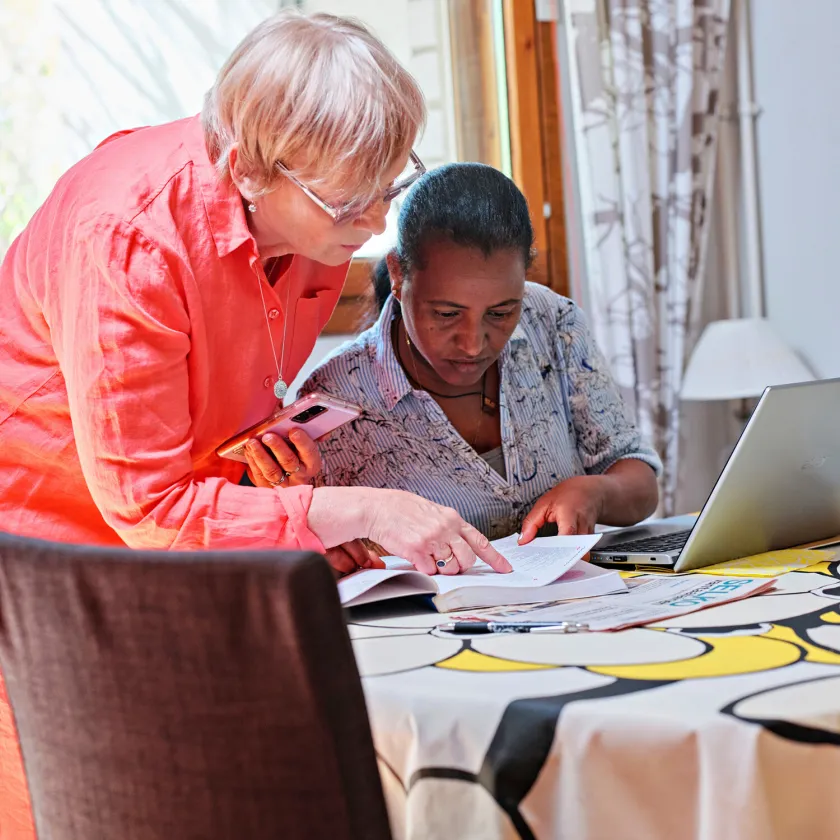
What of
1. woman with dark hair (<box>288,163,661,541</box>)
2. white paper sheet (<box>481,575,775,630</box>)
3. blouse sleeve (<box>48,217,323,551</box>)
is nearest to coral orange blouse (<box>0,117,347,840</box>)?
blouse sleeve (<box>48,217,323,551</box>)

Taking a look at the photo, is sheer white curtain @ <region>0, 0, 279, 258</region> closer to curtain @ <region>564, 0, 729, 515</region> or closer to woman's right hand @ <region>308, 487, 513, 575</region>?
curtain @ <region>564, 0, 729, 515</region>

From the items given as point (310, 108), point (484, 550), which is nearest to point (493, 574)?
point (484, 550)

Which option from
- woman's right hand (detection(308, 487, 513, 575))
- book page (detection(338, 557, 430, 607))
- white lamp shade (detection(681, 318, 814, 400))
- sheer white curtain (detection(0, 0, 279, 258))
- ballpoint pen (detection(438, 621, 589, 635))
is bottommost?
white lamp shade (detection(681, 318, 814, 400))

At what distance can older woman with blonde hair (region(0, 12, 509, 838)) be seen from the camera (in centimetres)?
109

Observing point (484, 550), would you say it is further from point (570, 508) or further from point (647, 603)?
point (570, 508)

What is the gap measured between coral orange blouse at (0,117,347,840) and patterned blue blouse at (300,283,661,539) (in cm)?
40

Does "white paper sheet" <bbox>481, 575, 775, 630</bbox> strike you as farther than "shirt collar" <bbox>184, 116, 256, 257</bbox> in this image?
No

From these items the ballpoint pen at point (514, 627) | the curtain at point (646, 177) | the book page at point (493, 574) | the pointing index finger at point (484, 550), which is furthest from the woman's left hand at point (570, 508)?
the curtain at point (646, 177)

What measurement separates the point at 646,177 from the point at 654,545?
214cm

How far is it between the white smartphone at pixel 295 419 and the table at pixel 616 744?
477mm

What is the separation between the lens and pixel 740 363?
3105 millimetres

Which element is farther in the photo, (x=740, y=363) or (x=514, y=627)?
(x=740, y=363)

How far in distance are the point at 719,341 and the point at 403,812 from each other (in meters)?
2.61

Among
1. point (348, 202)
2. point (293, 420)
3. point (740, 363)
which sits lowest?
point (740, 363)
